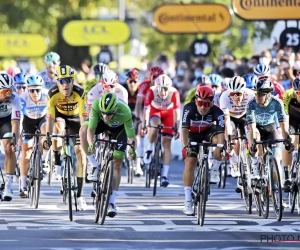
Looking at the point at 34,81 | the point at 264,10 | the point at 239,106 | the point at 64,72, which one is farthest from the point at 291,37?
the point at 64,72

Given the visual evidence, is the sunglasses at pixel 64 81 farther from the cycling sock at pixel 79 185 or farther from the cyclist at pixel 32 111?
the cyclist at pixel 32 111

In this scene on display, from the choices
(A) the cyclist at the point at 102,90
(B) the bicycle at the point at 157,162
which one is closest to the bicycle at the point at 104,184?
(A) the cyclist at the point at 102,90

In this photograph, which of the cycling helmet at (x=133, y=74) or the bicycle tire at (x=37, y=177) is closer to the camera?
the bicycle tire at (x=37, y=177)

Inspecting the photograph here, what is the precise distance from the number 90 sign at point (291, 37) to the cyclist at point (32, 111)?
27.3 feet

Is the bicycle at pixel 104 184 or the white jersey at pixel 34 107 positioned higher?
the white jersey at pixel 34 107

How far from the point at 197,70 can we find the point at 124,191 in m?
10.7

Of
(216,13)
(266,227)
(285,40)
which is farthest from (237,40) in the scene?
(266,227)

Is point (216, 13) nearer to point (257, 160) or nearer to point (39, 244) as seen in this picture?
point (257, 160)

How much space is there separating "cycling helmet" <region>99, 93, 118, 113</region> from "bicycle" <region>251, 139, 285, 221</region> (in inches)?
77.7

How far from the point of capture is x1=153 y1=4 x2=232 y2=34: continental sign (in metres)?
33.5

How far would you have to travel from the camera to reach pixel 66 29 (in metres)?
46.8

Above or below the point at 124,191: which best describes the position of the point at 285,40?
above

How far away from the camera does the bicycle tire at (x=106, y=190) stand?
1466cm

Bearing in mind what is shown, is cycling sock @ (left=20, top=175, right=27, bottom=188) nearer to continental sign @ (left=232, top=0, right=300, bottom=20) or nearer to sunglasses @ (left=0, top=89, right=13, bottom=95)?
sunglasses @ (left=0, top=89, right=13, bottom=95)
